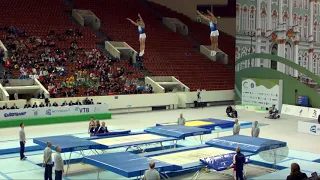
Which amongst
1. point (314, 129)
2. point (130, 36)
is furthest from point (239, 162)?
point (130, 36)

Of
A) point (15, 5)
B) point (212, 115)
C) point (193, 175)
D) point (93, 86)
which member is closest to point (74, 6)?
point (15, 5)

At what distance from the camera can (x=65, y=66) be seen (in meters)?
32.2

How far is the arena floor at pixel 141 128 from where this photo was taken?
A: 13373 millimetres

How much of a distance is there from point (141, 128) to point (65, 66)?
483 inches

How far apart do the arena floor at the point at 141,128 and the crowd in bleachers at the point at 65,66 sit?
11.9 feet

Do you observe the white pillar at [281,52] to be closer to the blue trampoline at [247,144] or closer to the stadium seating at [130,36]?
the stadium seating at [130,36]

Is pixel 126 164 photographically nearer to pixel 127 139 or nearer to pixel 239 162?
pixel 239 162

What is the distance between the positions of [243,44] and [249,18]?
2469 mm

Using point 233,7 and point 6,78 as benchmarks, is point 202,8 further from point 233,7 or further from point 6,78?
point 6,78

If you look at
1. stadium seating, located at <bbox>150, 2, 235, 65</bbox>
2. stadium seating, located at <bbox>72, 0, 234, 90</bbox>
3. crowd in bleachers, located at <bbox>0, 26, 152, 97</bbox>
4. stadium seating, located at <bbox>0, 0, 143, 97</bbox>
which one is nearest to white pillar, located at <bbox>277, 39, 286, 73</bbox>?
stadium seating, located at <bbox>72, 0, 234, 90</bbox>

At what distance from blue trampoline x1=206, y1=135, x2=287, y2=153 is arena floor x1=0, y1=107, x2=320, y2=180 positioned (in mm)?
861

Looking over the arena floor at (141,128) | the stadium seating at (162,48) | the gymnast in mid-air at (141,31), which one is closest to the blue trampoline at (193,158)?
the arena floor at (141,128)

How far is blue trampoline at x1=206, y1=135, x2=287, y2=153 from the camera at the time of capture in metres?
13.7

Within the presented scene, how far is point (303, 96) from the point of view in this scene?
30.1m
